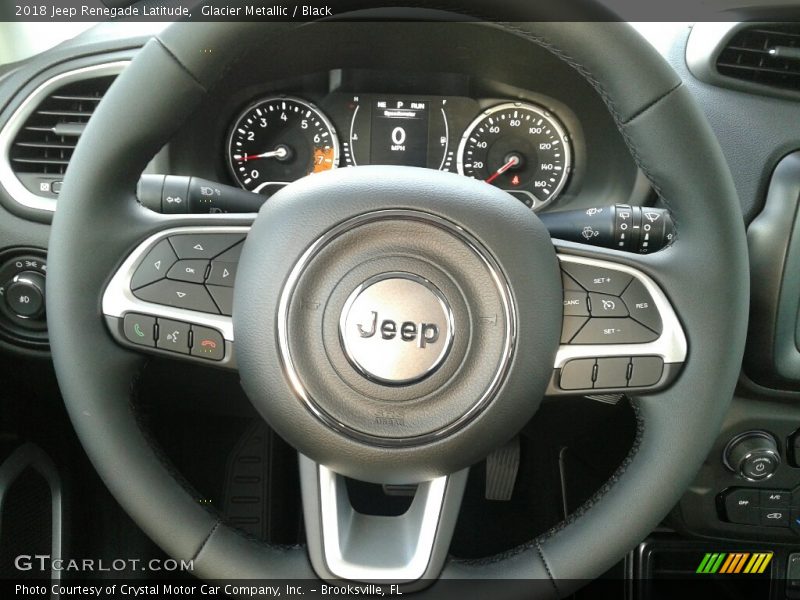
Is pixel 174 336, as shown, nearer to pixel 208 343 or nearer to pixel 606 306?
pixel 208 343

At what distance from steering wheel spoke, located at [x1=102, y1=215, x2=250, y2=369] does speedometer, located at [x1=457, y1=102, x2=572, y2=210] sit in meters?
0.65

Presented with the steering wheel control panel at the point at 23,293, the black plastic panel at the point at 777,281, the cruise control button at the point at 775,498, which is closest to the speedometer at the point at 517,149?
the black plastic panel at the point at 777,281

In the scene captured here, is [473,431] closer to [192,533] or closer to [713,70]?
[192,533]

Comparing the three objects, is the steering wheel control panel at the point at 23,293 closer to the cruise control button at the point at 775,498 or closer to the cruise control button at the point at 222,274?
the cruise control button at the point at 222,274

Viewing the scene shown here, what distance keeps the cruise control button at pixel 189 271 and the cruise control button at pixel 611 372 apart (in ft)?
1.43

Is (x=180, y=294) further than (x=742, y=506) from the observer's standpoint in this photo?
No

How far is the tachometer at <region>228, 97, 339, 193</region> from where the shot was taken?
4.91 ft

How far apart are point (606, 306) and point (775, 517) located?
0.71m

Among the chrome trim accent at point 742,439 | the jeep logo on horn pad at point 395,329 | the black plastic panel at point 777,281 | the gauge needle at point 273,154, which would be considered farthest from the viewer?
the gauge needle at point 273,154

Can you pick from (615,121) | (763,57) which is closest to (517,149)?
(763,57)

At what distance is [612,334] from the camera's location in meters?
0.95

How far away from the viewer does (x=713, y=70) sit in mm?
1331

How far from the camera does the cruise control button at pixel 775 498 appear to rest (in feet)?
4.66

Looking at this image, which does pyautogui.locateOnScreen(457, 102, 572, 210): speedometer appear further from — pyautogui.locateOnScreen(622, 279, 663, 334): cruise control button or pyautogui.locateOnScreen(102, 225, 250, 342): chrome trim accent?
pyautogui.locateOnScreen(102, 225, 250, 342): chrome trim accent
